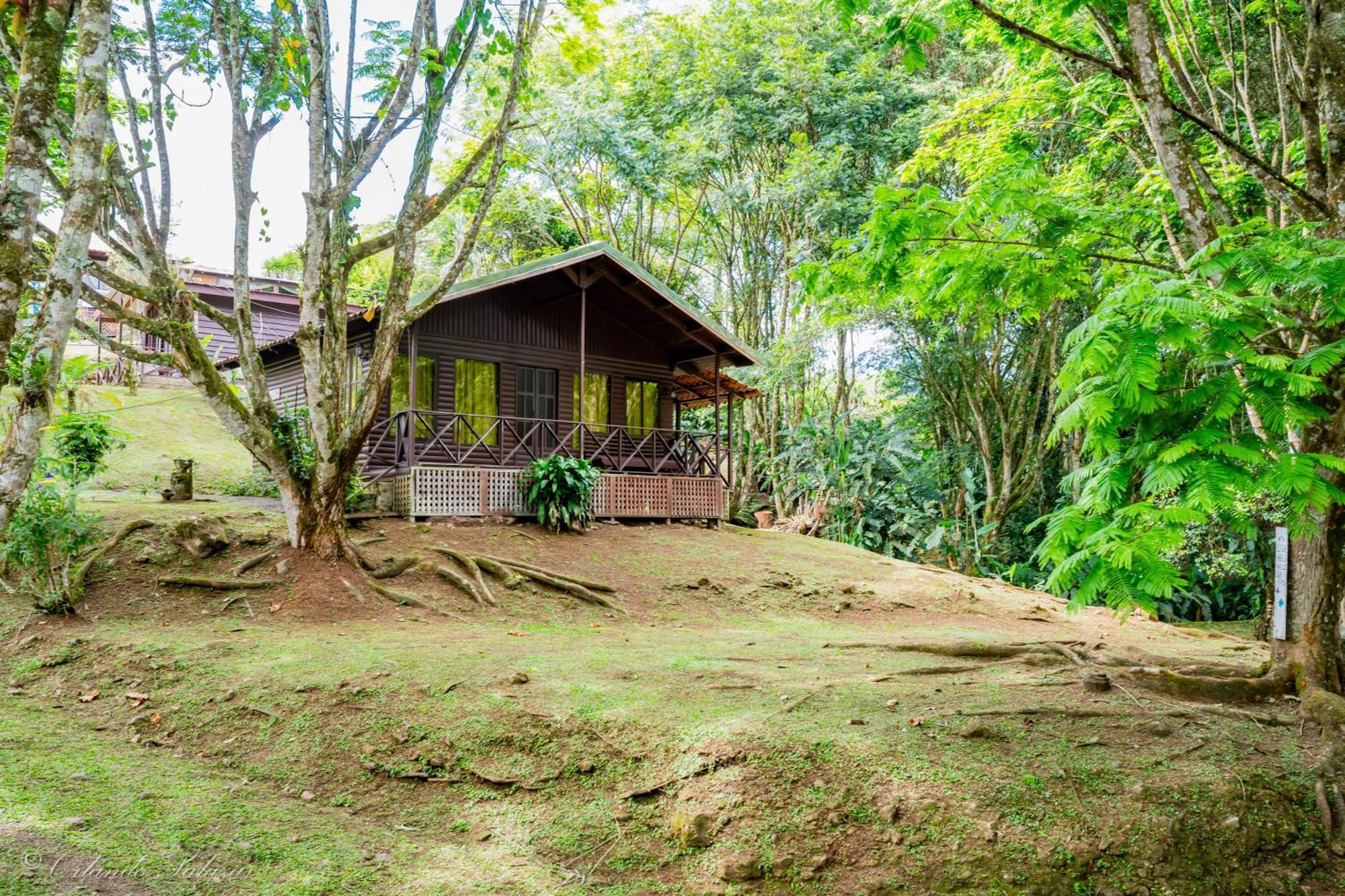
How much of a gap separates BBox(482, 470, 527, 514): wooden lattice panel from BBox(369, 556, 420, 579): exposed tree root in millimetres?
3133

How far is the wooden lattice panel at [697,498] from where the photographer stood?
1675 centimetres

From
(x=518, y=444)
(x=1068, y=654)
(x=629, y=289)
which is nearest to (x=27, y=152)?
(x=1068, y=654)

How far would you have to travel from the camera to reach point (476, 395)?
56.3ft

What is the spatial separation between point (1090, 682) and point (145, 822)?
5587 millimetres

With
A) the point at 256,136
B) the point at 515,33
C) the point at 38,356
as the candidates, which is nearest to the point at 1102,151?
the point at 515,33

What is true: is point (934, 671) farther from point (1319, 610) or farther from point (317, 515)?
point (317, 515)

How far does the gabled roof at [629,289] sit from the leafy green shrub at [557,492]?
3.25 metres

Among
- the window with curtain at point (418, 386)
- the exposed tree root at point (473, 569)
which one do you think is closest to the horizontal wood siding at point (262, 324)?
the window with curtain at point (418, 386)

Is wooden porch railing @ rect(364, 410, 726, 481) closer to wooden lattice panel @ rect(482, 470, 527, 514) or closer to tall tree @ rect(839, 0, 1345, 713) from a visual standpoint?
wooden lattice panel @ rect(482, 470, 527, 514)

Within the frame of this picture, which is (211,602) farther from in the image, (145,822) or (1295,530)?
(1295,530)

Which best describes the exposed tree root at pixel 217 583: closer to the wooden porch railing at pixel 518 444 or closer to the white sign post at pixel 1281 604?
the wooden porch railing at pixel 518 444

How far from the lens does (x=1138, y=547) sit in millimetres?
3525

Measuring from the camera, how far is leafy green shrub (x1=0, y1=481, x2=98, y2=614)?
788 centimetres

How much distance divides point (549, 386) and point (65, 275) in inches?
559
